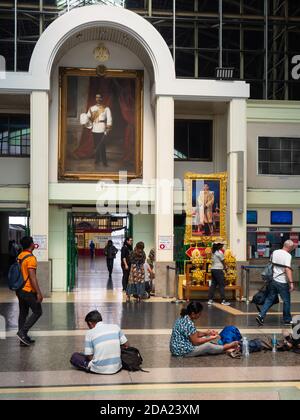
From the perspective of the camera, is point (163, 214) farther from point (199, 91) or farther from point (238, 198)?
point (199, 91)

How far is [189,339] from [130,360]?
124cm

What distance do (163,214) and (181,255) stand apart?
2.16 metres

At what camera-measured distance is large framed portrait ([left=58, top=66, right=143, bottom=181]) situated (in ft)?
64.8

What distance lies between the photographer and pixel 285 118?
67.1ft

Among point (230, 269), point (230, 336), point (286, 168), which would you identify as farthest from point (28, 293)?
point (286, 168)

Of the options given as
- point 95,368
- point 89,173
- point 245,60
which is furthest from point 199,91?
point 245,60

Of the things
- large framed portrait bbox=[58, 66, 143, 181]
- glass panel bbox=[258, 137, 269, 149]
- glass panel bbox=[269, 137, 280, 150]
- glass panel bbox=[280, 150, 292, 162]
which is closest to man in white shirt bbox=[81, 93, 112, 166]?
large framed portrait bbox=[58, 66, 143, 181]

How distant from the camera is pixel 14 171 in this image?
66.9 feet

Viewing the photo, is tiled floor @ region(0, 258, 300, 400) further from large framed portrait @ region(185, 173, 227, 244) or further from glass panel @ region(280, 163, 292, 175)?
glass panel @ region(280, 163, 292, 175)

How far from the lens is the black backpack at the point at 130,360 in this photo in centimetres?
855

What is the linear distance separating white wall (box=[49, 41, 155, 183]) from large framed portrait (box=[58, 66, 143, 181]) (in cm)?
17

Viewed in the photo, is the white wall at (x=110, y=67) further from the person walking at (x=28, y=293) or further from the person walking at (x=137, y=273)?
the person walking at (x=28, y=293)

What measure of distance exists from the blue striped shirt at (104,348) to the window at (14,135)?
43.3 ft

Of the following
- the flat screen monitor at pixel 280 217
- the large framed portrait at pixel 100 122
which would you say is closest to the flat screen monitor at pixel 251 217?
the flat screen monitor at pixel 280 217
